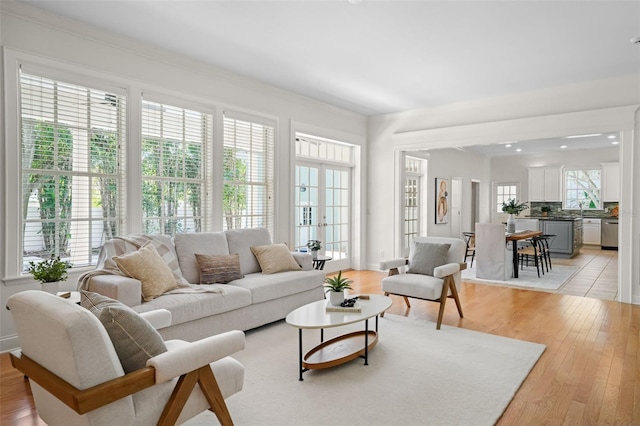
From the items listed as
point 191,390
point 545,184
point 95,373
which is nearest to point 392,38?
point 191,390

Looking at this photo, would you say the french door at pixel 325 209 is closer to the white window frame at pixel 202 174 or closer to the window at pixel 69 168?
the white window frame at pixel 202 174

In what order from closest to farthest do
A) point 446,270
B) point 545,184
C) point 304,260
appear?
point 446,270, point 304,260, point 545,184

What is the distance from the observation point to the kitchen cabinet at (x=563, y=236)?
923cm

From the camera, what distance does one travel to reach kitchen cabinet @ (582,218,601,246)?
10969 millimetres

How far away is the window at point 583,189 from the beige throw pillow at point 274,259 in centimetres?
Answer: 1020

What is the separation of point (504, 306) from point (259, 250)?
9.85 ft

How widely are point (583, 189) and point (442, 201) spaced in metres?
4.82

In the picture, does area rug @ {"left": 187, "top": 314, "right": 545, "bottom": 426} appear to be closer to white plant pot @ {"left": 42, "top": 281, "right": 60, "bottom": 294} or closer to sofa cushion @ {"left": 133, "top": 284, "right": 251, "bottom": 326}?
sofa cushion @ {"left": 133, "top": 284, "right": 251, "bottom": 326}

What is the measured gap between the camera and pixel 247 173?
5.32 m

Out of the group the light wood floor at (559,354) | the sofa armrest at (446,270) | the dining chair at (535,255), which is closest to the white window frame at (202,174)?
the light wood floor at (559,354)

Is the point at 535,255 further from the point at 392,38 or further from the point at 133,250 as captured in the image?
the point at 133,250

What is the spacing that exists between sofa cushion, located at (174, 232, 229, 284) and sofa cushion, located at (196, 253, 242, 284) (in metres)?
0.07

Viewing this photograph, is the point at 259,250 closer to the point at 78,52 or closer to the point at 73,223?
the point at 73,223

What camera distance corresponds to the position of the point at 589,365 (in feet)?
10.2
